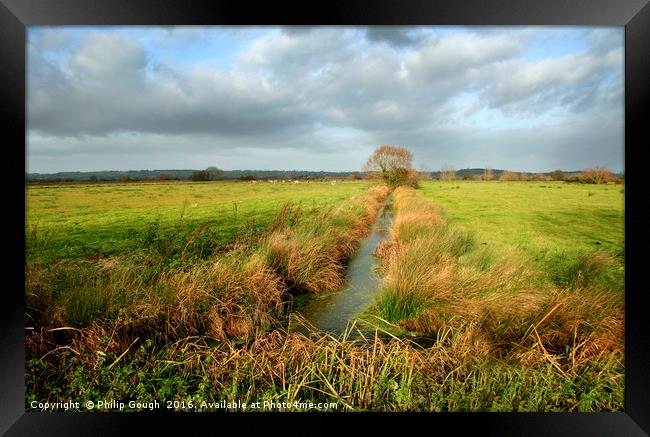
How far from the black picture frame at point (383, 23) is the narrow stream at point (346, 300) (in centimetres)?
105

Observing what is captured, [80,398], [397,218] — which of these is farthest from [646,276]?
[80,398]

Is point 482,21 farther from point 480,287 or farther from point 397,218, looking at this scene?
point 397,218

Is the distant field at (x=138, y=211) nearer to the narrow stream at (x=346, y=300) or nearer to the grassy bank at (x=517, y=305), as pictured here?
the narrow stream at (x=346, y=300)

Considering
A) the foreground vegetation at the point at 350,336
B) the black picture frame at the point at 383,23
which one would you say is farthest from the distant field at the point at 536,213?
the black picture frame at the point at 383,23

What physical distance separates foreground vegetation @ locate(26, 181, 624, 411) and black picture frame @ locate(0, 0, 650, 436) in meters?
0.10

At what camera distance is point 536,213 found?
14.5ft

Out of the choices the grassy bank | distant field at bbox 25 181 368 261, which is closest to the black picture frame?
the grassy bank

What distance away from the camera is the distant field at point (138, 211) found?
3.38 m

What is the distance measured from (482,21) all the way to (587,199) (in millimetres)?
2036

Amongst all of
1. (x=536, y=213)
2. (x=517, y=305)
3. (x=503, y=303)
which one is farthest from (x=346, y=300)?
(x=536, y=213)

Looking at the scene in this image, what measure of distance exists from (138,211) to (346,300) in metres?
2.92

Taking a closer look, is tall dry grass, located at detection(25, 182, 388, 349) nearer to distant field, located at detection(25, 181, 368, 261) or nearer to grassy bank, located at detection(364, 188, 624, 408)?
distant field, located at detection(25, 181, 368, 261)

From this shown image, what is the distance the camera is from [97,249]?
3.55 m

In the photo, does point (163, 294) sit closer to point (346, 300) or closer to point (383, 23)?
point (346, 300)
